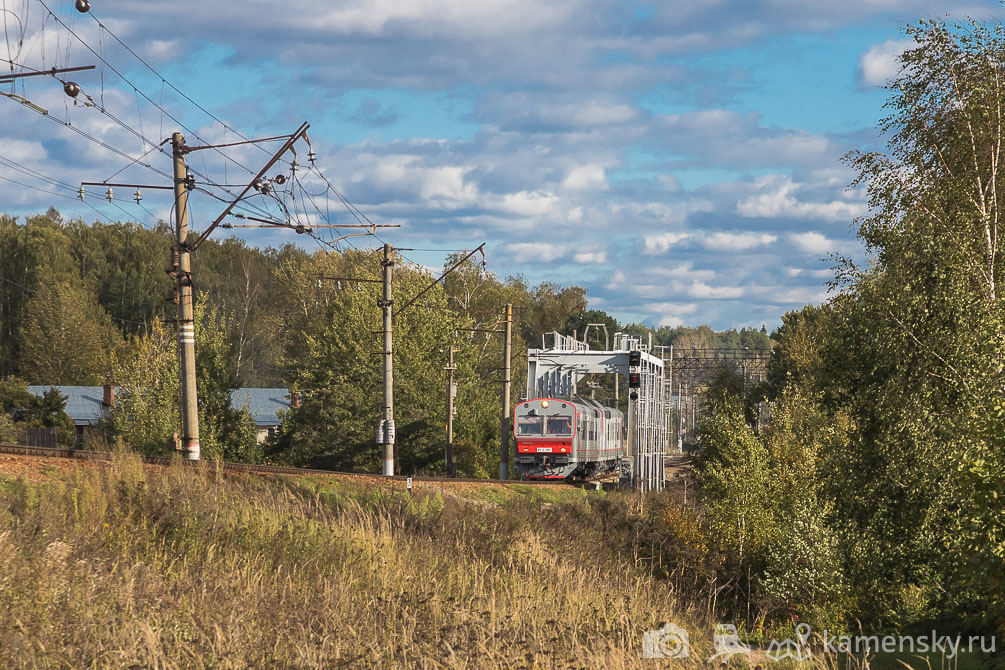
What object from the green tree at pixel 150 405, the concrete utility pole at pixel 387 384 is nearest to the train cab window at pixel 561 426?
the concrete utility pole at pixel 387 384

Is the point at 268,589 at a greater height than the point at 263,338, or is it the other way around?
the point at 263,338

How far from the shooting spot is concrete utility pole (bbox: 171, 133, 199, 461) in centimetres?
2061

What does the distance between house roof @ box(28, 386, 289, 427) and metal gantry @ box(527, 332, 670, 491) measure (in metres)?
24.5

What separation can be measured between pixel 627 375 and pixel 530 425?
5.16m

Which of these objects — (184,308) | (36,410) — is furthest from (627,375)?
(36,410)

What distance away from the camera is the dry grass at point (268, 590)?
6312mm

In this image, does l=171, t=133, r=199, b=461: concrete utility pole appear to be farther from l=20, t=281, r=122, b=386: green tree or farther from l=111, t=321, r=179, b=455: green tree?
l=20, t=281, r=122, b=386: green tree

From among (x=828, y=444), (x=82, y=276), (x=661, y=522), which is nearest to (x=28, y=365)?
(x=82, y=276)

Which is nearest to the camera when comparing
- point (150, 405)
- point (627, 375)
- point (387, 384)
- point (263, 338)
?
point (387, 384)

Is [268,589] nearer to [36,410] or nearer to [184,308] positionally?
[184,308]

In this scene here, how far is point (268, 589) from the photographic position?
8.08 m

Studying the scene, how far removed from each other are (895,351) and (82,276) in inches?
3178

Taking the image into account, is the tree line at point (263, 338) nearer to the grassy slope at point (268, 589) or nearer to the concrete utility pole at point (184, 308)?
the concrete utility pole at point (184, 308)

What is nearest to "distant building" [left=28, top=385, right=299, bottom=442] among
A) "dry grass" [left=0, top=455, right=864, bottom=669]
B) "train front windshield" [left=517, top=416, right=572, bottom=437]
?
"train front windshield" [left=517, top=416, right=572, bottom=437]
